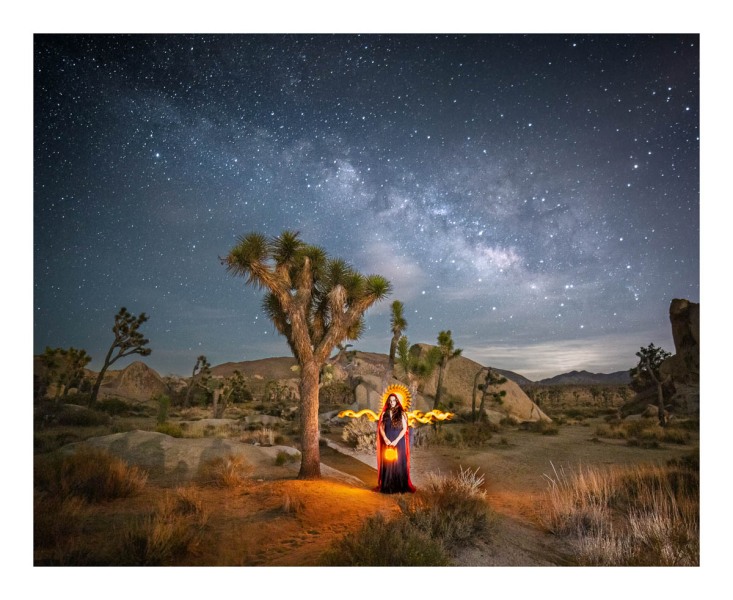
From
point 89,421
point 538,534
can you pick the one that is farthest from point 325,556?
point 89,421

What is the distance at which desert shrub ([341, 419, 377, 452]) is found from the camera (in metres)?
14.1

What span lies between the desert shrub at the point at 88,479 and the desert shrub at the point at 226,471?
4.27ft

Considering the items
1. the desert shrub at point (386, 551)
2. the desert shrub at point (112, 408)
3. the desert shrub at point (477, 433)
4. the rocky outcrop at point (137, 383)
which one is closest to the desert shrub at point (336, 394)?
the desert shrub at point (477, 433)

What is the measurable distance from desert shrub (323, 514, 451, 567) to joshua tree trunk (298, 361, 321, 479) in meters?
3.56

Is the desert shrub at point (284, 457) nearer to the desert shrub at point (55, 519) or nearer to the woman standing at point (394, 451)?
the woman standing at point (394, 451)

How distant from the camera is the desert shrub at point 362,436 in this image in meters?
14.1

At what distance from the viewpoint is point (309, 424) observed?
855cm

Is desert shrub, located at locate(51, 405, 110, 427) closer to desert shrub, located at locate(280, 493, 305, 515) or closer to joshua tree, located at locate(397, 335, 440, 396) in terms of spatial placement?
joshua tree, located at locate(397, 335, 440, 396)

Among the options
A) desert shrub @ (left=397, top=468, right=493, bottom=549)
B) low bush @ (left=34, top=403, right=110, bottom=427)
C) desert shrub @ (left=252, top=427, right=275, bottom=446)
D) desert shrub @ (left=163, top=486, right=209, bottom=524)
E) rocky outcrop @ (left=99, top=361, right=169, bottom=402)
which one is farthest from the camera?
rocky outcrop @ (left=99, top=361, right=169, bottom=402)

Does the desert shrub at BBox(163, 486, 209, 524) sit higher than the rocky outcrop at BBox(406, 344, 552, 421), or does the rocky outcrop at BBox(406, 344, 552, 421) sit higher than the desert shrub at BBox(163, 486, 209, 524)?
the desert shrub at BBox(163, 486, 209, 524)

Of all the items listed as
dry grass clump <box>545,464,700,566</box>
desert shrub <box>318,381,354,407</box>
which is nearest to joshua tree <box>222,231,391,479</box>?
dry grass clump <box>545,464,700,566</box>

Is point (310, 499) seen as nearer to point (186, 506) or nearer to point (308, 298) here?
point (186, 506)

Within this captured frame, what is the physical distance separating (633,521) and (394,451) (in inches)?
149

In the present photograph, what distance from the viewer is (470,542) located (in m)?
5.30
